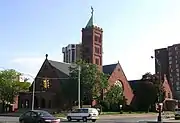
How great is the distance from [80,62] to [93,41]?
18182 mm

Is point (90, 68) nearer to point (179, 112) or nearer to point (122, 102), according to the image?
point (122, 102)

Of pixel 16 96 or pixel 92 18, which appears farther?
pixel 92 18

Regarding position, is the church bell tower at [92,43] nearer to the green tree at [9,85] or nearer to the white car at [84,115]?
the green tree at [9,85]

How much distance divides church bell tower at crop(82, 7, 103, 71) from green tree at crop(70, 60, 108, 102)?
16333 millimetres

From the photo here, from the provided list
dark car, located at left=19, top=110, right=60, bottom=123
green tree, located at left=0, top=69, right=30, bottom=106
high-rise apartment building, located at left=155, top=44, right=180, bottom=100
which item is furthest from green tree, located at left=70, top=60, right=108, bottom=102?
high-rise apartment building, located at left=155, top=44, right=180, bottom=100

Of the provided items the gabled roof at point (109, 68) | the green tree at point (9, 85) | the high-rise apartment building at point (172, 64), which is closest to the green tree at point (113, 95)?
the gabled roof at point (109, 68)

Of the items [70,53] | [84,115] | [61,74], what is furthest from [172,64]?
[84,115]

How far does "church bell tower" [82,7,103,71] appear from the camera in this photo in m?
88.4

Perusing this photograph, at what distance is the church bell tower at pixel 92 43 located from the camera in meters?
88.4

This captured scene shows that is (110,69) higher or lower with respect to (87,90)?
higher

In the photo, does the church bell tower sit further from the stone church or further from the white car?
the white car

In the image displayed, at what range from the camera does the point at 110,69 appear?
91750 mm

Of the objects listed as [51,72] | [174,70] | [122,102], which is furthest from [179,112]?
[174,70]

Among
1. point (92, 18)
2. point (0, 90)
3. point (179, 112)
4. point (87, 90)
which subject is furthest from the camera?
point (92, 18)
